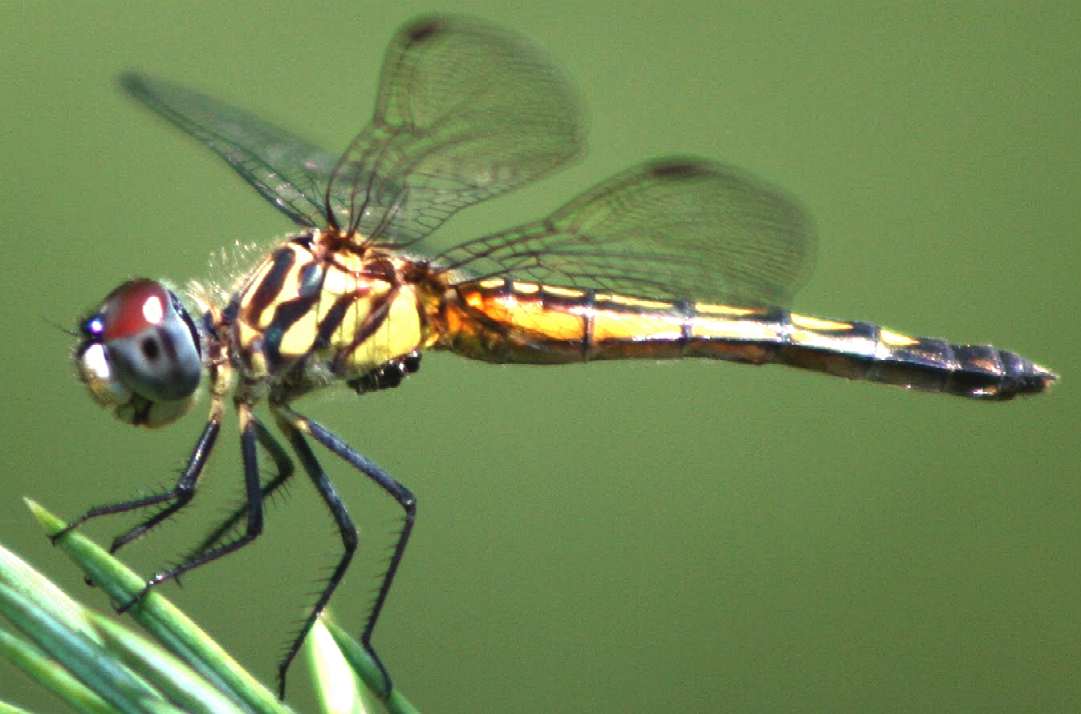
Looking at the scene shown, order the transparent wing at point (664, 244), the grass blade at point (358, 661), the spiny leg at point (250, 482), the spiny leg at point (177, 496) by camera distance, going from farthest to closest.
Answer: the transparent wing at point (664, 244) < the spiny leg at point (250, 482) < the spiny leg at point (177, 496) < the grass blade at point (358, 661)

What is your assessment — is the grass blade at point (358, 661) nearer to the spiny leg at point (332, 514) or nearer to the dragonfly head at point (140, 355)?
the spiny leg at point (332, 514)

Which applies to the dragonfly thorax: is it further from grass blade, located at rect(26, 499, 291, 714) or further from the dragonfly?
grass blade, located at rect(26, 499, 291, 714)

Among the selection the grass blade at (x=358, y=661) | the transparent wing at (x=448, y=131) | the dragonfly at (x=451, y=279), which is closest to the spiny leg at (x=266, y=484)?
the dragonfly at (x=451, y=279)

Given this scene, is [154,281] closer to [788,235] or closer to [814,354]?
[788,235]

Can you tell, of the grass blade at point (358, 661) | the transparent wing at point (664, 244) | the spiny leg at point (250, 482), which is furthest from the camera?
the transparent wing at point (664, 244)

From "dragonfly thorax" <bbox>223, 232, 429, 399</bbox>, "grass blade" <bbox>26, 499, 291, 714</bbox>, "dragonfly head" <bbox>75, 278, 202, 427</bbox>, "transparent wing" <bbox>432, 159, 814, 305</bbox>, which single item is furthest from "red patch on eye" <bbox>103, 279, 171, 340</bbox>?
"grass blade" <bbox>26, 499, 291, 714</bbox>

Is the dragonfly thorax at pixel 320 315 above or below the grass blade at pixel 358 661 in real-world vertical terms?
above

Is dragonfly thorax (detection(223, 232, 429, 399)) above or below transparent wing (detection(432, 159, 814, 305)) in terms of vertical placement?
below

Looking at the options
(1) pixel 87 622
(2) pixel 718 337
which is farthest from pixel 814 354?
(1) pixel 87 622
